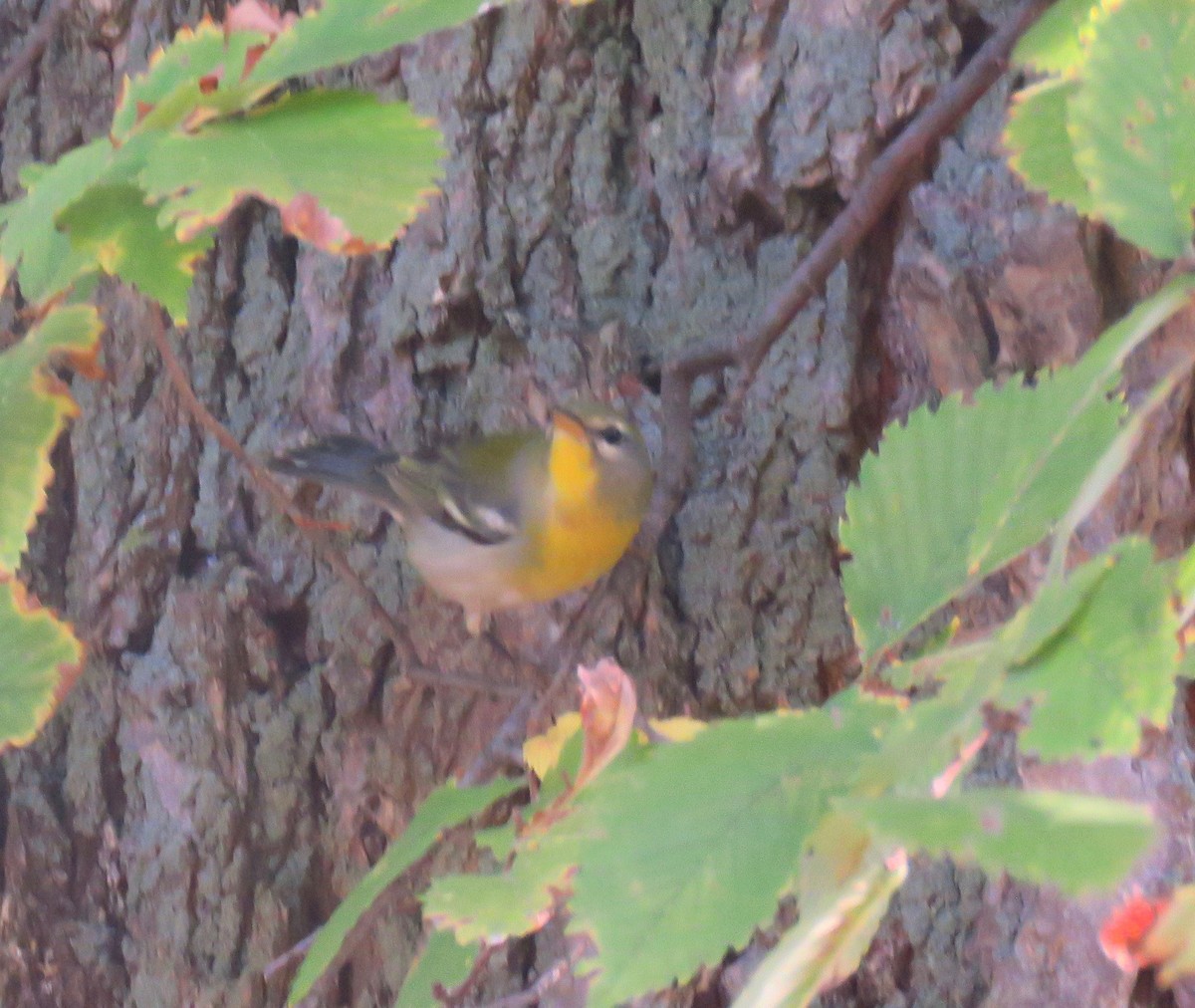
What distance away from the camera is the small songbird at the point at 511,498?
1592mm

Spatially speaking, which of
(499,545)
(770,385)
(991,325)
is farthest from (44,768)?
(991,325)

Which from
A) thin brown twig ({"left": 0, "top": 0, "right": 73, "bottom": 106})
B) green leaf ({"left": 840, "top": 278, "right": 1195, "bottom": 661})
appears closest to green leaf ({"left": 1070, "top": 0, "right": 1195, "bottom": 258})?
green leaf ({"left": 840, "top": 278, "right": 1195, "bottom": 661})

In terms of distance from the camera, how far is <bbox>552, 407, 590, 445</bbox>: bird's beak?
1703mm

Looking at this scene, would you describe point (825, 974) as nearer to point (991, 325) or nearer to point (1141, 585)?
point (1141, 585)

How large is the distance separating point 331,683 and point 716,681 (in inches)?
18.5

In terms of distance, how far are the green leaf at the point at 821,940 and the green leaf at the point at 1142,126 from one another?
1.18 feet

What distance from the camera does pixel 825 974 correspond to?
55 centimetres

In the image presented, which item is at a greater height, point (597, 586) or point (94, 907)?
point (597, 586)

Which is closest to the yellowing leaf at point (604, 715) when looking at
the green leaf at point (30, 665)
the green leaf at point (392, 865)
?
the green leaf at point (392, 865)

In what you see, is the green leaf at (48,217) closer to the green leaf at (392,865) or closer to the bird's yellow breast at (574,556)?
the green leaf at (392,865)

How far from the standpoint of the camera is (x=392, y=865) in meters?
1.04

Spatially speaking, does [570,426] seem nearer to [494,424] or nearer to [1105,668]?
[494,424]

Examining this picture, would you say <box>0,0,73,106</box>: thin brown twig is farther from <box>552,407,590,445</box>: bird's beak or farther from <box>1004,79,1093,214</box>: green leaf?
<box>1004,79,1093,214</box>: green leaf

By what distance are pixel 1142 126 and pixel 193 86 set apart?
1.89 ft
